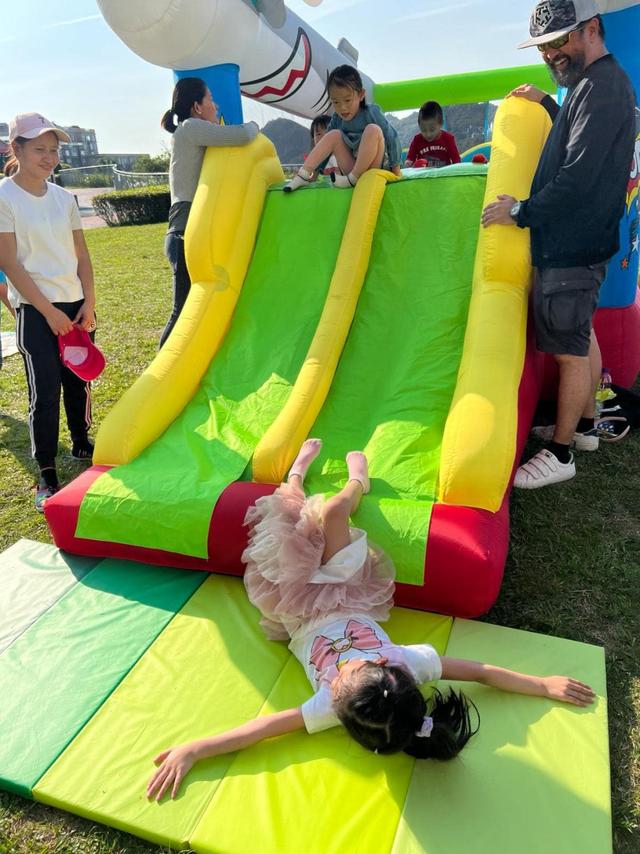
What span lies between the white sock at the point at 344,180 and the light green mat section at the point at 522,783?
2.85m

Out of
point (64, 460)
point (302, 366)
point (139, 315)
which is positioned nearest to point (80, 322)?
point (64, 460)

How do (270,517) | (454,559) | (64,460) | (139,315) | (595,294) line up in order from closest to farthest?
(454,559) < (270,517) < (595,294) < (64,460) < (139,315)

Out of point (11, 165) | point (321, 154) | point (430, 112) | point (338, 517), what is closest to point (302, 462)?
point (338, 517)

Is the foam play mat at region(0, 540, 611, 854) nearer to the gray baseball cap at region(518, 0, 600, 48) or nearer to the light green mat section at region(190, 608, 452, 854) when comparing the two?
the light green mat section at region(190, 608, 452, 854)

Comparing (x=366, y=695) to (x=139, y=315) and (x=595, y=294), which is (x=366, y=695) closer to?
(x=595, y=294)

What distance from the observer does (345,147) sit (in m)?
3.91

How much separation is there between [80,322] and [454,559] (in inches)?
91.7

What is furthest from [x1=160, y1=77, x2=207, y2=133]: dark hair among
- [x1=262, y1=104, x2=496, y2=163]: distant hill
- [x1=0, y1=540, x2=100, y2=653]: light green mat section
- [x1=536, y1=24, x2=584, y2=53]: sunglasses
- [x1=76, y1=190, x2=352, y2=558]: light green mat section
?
[x1=262, y1=104, x2=496, y2=163]: distant hill

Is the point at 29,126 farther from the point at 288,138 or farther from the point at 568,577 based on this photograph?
the point at 288,138

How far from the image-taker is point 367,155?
3666mm

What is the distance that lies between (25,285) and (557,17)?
8.49 ft

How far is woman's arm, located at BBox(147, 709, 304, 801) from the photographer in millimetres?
1815

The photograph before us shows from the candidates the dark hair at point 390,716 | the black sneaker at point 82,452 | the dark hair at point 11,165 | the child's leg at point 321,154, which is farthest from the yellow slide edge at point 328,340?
the dark hair at point 11,165

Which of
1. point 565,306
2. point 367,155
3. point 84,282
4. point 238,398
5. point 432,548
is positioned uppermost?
point 367,155
